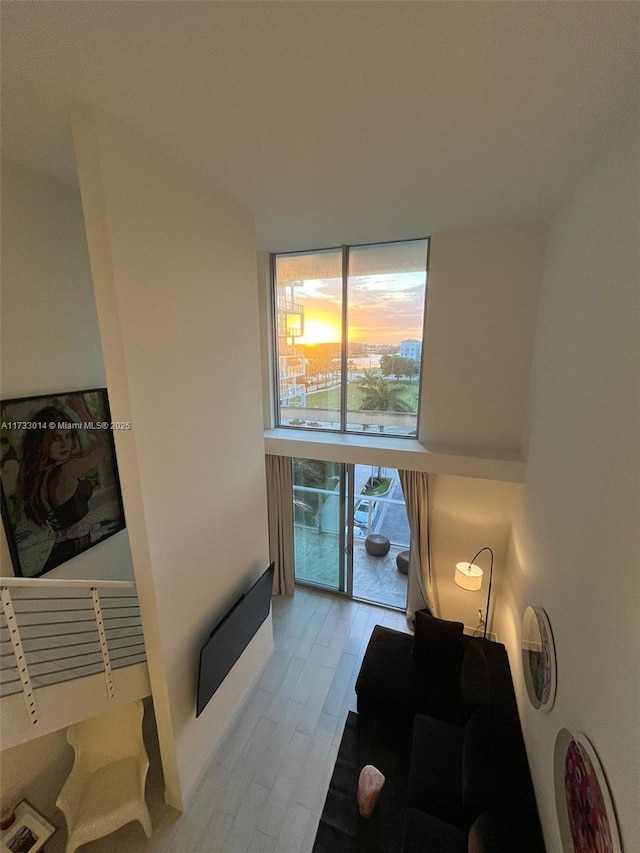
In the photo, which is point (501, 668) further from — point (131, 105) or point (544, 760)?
point (131, 105)

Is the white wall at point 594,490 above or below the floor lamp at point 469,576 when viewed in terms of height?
above

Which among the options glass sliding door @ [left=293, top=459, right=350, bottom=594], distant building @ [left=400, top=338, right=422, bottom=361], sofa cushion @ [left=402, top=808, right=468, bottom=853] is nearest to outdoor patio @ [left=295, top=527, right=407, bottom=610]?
glass sliding door @ [left=293, top=459, right=350, bottom=594]

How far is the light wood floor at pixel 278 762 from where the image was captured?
7.31ft

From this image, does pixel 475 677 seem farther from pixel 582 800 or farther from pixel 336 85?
pixel 336 85

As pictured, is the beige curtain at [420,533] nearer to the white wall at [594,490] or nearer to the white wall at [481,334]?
the white wall at [481,334]

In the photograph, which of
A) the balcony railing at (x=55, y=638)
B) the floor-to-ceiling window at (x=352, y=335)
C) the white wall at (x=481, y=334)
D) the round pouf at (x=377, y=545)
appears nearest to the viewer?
the balcony railing at (x=55, y=638)

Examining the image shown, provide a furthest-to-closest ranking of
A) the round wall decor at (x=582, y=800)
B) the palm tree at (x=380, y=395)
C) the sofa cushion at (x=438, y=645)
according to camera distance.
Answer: the palm tree at (x=380, y=395) → the sofa cushion at (x=438, y=645) → the round wall decor at (x=582, y=800)

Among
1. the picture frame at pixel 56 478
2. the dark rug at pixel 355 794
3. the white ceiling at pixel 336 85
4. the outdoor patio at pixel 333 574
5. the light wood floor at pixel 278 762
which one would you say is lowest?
the dark rug at pixel 355 794

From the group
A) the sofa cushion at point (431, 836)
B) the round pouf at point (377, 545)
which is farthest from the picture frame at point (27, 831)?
the round pouf at point (377, 545)

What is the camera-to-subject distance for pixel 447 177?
212cm

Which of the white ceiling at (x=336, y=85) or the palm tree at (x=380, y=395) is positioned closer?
the white ceiling at (x=336, y=85)

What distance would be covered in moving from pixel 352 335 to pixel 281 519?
2520 mm

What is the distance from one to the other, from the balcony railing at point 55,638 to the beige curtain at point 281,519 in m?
1.96

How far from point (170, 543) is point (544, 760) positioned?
2589 mm
